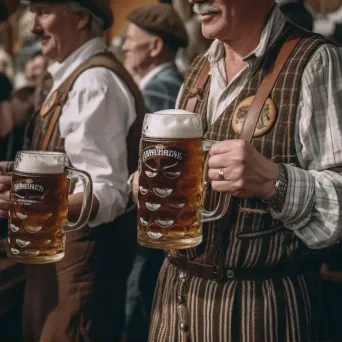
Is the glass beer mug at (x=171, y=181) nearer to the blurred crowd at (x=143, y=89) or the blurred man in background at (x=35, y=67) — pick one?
the blurred crowd at (x=143, y=89)

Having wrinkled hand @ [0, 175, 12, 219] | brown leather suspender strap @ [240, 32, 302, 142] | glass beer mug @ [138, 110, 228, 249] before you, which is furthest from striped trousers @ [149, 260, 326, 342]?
wrinkled hand @ [0, 175, 12, 219]

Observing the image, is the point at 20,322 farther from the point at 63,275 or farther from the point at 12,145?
the point at 12,145

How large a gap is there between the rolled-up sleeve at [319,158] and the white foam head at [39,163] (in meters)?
0.53

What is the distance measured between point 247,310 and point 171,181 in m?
0.46

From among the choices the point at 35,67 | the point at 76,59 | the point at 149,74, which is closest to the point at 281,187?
the point at 76,59

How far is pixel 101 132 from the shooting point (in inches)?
87.4

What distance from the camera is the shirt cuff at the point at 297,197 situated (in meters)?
1.43

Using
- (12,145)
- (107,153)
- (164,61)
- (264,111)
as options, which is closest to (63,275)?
(107,153)

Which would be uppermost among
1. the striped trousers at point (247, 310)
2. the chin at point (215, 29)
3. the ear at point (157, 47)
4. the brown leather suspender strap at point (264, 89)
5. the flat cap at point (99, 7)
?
the ear at point (157, 47)

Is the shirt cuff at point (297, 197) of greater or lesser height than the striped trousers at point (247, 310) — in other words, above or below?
above

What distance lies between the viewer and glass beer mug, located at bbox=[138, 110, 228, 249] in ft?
4.36

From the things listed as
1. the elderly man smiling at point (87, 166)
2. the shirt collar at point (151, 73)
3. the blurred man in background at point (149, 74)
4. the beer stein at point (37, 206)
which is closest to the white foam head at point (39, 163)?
the beer stein at point (37, 206)

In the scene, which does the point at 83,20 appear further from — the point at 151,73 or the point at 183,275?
the point at 151,73

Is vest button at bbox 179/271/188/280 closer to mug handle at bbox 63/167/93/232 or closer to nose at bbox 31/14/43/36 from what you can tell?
mug handle at bbox 63/167/93/232
